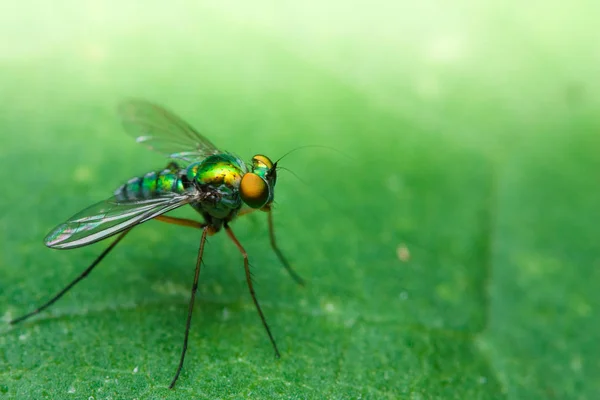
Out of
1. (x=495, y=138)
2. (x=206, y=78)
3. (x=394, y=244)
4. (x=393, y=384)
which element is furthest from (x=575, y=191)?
(x=206, y=78)

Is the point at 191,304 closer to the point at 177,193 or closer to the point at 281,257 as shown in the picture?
the point at 177,193

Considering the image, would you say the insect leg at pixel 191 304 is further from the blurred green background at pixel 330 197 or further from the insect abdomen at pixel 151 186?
the insect abdomen at pixel 151 186

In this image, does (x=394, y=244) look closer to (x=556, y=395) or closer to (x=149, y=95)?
(x=556, y=395)

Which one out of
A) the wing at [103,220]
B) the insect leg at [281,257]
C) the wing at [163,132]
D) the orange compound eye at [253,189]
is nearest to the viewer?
the wing at [103,220]

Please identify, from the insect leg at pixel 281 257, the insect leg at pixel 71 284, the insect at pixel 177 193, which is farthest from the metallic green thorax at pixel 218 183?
the insect leg at pixel 71 284

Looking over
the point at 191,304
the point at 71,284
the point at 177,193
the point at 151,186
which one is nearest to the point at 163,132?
the point at 151,186

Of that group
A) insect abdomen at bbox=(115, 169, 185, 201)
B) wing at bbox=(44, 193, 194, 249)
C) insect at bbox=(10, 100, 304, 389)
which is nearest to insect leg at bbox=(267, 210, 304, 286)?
insect at bbox=(10, 100, 304, 389)

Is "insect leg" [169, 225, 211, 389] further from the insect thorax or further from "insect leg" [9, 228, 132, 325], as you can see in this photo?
"insect leg" [9, 228, 132, 325]
